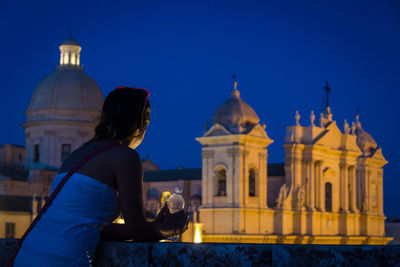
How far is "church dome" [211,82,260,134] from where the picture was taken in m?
40.5

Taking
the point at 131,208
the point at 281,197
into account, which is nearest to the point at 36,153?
the point at 281,197

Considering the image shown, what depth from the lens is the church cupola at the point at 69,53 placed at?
5597cm

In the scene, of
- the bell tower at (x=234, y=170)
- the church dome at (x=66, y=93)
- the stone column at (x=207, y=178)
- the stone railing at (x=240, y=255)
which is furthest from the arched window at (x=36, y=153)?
the stone railing at (x=240, y=255)

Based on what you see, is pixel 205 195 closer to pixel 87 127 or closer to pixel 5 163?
pixel 87 127

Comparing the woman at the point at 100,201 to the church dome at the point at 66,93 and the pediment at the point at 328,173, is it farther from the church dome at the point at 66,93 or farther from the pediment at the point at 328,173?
the church dome at the point at 66,93

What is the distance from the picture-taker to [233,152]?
4006 centimetres

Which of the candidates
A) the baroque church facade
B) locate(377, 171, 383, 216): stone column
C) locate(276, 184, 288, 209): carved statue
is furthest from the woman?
locate(377, 171, 383, 216): stone column

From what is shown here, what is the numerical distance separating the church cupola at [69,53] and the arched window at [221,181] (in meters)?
19.7

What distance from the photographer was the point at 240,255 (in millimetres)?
3354

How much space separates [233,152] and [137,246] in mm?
36487

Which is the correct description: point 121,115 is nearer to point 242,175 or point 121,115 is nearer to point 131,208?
point 131,208

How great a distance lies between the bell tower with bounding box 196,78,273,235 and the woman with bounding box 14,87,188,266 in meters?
35.8

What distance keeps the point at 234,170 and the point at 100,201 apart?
36.6 m

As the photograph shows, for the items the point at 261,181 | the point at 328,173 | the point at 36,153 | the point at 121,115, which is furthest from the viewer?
the point at 36,153
